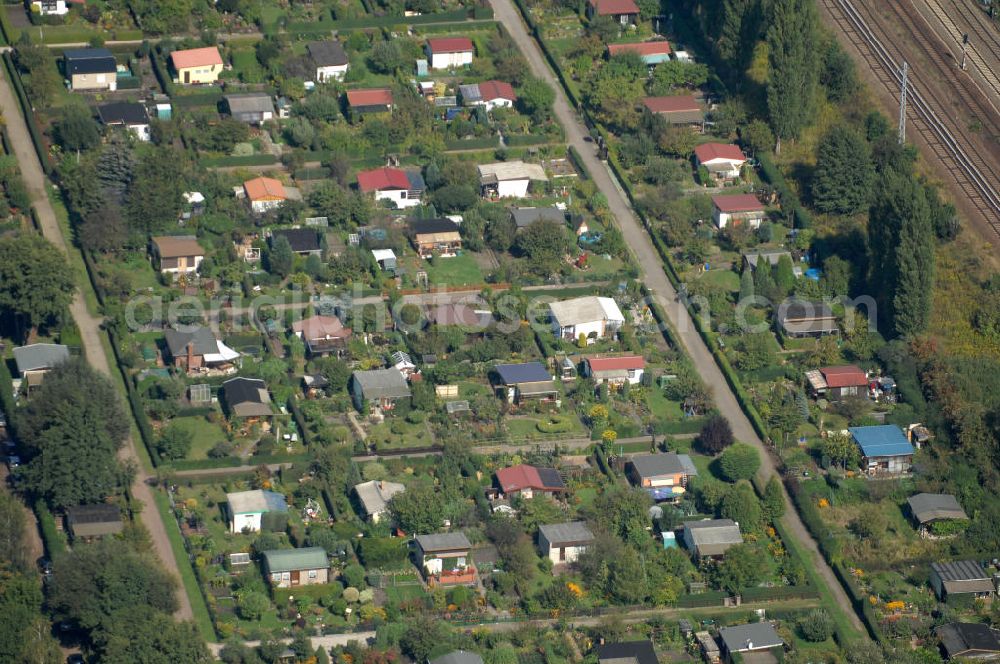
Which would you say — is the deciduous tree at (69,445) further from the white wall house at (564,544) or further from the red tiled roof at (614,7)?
the red tiled roof at (614,7)

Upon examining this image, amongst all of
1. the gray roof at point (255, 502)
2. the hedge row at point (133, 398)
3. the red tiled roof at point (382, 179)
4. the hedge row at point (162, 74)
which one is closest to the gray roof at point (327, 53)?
the hedge row at point (162, 74)

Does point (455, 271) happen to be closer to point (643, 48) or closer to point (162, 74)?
point (162, 74)

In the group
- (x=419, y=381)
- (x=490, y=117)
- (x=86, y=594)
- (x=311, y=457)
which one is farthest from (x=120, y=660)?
(x=490, y=117)

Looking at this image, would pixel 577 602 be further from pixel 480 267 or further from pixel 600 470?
pixel 480 267

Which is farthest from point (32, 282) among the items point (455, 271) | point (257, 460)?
point (455, 271)

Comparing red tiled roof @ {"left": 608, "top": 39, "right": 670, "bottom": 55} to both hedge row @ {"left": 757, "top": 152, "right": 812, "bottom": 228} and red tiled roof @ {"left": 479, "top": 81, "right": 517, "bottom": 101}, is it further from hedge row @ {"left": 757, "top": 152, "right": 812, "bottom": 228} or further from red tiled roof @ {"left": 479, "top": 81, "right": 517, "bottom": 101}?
hedge row @ {"left": 757, "top": 152, "right": 812, "bottom": 228}

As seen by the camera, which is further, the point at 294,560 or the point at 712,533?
the point at 712,533
